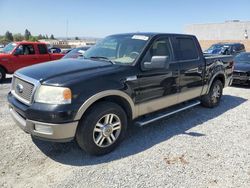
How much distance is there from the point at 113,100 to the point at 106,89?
36cm

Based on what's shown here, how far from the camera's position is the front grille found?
11.7 feet

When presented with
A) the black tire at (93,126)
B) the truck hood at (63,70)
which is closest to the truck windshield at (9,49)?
the truck hood at (63,70)

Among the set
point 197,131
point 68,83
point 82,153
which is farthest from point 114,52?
point 197,131

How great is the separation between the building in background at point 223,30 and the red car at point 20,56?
2389 inches

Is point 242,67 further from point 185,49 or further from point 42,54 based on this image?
point 42,54

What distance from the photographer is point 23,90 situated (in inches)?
147

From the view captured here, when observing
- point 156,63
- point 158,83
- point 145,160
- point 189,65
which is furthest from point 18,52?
point 145,160

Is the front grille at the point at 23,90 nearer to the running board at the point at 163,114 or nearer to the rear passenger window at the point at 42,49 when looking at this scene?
the running board at the point at 163,114

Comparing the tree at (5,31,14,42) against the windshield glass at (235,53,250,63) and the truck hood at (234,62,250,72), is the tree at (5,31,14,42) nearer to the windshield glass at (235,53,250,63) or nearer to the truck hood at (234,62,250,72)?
the windshield glass at (235,53,250,63)

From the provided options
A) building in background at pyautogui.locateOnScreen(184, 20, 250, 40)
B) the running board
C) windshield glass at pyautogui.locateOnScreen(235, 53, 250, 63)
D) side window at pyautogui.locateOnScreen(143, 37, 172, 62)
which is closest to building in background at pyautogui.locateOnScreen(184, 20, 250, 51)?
building in background at pyautogui.locateOnScreen(184, 20, 250, 40)

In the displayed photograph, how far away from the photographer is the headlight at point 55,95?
3301mm

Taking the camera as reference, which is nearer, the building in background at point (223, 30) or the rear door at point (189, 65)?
the rear door at point (189, 65)

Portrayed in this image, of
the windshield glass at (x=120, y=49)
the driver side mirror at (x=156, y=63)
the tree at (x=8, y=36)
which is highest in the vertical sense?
the tree at (x=8, y=36)

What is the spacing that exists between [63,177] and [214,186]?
6.41ft
